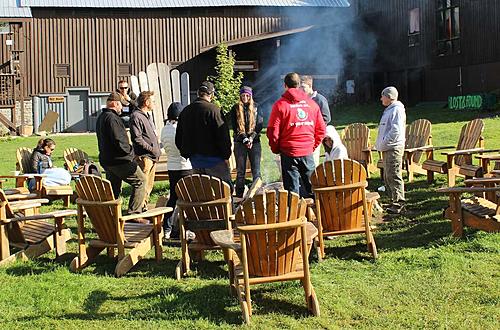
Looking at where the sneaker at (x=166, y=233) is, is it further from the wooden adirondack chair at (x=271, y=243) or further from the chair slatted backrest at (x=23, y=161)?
the chair slatted backrest at (x=23, y=161)

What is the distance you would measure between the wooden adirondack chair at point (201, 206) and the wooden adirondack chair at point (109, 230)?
0.45 m

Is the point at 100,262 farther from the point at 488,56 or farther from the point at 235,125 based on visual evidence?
the point at 488,56

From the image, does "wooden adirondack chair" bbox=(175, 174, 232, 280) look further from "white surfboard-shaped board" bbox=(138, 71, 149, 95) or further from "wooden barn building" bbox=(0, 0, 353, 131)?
"wooden barn building" bbox=(0, 0, 353, 131)

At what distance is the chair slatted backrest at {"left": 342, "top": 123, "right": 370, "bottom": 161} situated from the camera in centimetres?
1201

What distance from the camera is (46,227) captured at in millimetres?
7559

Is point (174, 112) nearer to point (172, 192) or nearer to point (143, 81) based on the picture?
point (172, 192)

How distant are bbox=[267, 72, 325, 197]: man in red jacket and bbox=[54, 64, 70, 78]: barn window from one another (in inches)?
1024

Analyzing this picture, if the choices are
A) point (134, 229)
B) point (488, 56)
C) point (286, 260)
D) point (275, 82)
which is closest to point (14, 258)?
point (134, 229)

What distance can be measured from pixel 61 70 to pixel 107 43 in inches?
91.5

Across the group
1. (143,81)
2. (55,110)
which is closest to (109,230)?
(143,81)

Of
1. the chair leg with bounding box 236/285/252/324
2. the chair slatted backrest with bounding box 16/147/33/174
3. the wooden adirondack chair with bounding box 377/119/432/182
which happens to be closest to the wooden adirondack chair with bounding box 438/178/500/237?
the chair leg with bounding box 236/285/252/324

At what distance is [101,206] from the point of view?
6543mm

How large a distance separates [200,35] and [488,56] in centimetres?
1293

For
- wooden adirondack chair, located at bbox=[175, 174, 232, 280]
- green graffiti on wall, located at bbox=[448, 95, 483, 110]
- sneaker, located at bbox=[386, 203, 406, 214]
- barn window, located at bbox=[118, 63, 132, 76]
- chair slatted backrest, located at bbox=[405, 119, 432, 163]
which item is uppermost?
barn window, located at bbox=[118, 63, 132, 76]
